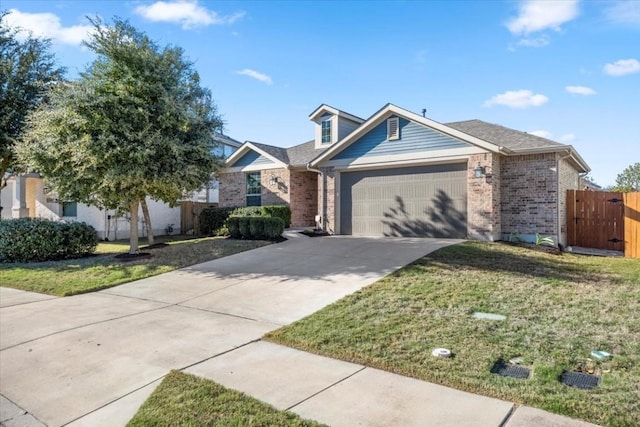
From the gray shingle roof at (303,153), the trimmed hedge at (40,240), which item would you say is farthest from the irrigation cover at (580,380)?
the gray shingle roof at (303,153)

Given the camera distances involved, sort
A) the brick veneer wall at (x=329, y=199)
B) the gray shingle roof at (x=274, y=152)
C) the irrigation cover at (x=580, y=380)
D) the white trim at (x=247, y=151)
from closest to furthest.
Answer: the irrigation cover at (x=580, y=380) < the brick veneer wall at (x=329, y=199) < the white trim at (x=247, y=151) < the gray shingle roof at (x=274, y=152)

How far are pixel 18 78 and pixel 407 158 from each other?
14847mm

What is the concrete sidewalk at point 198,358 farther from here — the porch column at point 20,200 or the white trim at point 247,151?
the porch column at point 20,200

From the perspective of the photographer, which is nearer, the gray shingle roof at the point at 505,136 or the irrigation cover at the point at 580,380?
the irrigation cover at the point at 580,380

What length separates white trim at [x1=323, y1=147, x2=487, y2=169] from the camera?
→ 12.9 meters

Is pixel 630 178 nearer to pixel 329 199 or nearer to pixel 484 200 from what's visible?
pixel 484 200

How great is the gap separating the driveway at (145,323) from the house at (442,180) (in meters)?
2.84

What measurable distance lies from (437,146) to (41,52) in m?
15.9

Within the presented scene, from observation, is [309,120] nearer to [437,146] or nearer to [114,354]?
[437,146]

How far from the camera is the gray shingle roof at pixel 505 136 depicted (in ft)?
41.4

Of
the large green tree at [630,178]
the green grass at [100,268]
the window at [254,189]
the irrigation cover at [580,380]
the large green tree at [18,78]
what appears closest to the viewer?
the irrigation cover at [580,380]

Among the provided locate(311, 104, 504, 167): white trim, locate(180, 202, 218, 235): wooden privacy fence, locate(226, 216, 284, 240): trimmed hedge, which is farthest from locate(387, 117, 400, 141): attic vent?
locate(180, 202, 218, 235): wooden privacy fence

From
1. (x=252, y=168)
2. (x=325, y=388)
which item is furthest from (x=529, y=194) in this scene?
(x=252, y=168)

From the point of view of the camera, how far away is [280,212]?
16812 mm
